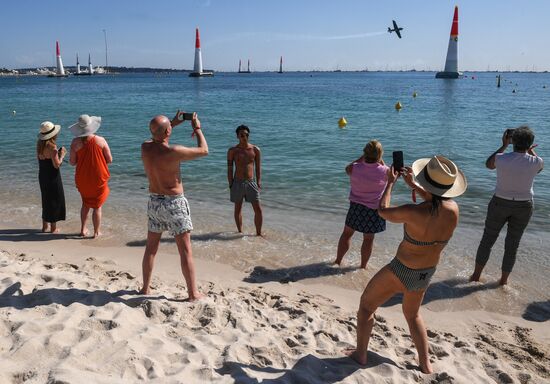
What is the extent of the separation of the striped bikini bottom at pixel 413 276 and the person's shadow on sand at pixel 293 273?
2.48 metres

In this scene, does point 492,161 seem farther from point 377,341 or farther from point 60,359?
point 60,359

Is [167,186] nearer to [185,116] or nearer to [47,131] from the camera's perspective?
[185,116]

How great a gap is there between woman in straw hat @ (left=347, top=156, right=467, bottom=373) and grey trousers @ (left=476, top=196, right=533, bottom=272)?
2.25 meters

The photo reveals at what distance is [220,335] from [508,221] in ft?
11.6

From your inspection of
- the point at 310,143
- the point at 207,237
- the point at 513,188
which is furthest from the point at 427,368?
the point at 310,143

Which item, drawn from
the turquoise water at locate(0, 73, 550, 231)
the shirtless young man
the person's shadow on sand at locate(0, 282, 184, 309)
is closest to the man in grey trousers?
the turquoise water at locate(0, 73, 550, 231)

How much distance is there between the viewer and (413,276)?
3.20 m

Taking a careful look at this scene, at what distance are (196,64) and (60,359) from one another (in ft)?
338

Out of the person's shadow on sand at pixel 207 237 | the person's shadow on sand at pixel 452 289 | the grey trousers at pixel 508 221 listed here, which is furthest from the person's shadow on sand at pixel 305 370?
the person's shadow on sand at pixel 207 237

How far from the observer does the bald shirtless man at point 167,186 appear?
4.07 meters

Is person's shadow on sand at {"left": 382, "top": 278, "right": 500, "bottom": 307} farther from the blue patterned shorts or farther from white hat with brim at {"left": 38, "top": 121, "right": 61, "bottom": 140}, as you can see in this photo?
white hat with brim at {"left": 38, "top": 121, "right": 61, "bottom": 140}

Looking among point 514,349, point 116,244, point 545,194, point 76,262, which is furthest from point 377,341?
point 545,194

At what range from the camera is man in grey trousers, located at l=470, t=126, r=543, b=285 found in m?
4.97

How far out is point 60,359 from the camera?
3100 millimetres
